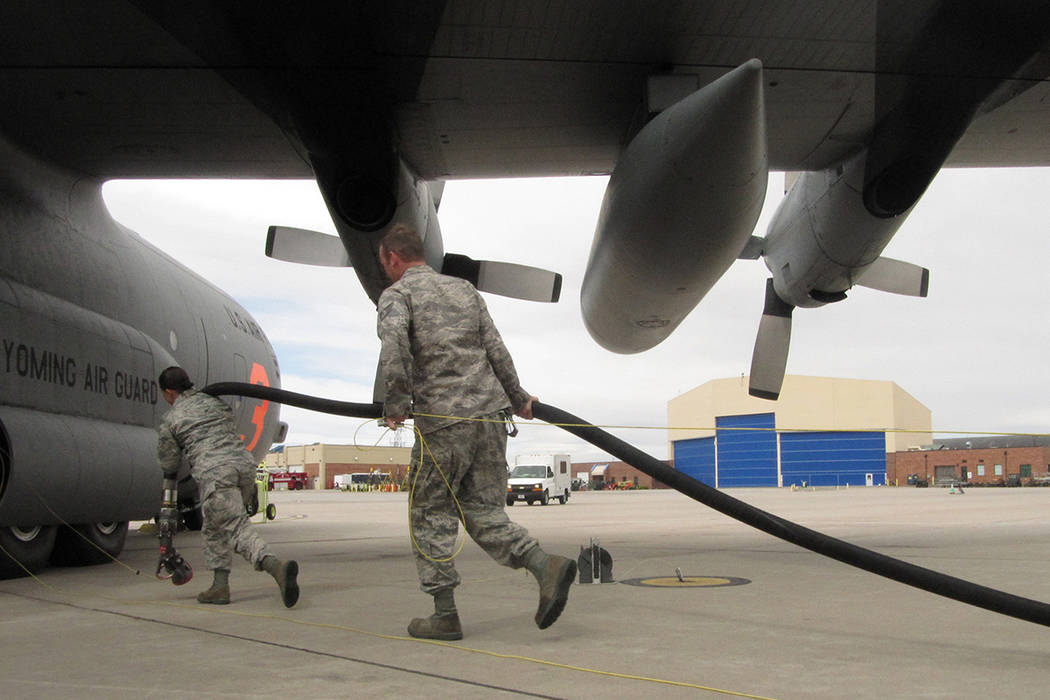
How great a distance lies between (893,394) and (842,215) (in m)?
54.4

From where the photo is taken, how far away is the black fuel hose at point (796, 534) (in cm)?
409

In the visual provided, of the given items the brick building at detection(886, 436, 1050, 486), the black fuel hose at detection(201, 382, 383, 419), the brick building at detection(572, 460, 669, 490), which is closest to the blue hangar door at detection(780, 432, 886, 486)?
the brick building at detection(886, 436, 1050, 486)

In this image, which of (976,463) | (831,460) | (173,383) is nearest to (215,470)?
(173,383)

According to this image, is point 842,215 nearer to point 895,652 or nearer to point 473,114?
point 473,114

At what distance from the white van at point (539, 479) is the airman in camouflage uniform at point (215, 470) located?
Result: 24701 mm

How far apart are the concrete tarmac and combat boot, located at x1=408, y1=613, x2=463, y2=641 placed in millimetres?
93

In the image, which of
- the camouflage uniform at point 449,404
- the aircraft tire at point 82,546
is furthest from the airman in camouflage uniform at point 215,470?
the aircraft tire at point 82,546

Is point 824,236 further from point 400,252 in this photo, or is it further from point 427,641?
point 427,641

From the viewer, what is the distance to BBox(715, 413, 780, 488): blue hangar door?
6175cm

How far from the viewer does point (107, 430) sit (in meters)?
8.74

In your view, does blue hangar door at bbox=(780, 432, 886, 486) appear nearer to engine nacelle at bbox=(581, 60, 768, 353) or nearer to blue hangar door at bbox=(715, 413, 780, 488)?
blue hangar door at bbox=(715, 413, 780, 488)

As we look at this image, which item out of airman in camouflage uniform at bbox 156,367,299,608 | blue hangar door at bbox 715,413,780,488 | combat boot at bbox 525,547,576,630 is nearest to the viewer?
combat boot at bbox 525,547,576,630

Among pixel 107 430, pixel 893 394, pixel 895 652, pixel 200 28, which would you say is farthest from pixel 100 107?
pixel 893 394

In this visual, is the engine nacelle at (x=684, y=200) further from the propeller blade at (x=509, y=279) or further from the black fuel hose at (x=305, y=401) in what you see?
the black fuel hose at (x=305, y=401)
